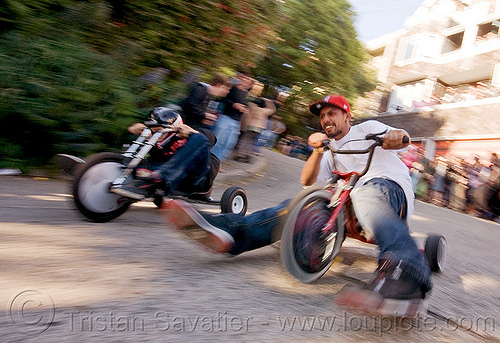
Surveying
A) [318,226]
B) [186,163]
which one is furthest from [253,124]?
[318,226]

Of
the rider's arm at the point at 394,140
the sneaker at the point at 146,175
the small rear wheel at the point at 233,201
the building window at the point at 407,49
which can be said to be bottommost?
the small rear wheel at the point at 233,201

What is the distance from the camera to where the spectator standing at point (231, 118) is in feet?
21.3

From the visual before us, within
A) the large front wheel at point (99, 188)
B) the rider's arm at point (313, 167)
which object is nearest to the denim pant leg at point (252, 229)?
the rider's arm at point (313, 167)

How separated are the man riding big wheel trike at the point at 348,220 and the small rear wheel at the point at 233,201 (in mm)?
1425

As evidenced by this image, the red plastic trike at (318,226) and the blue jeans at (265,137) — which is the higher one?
the blue jeans at (265,137)

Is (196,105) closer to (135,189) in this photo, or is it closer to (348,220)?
(135,189)

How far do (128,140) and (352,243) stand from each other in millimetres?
3395

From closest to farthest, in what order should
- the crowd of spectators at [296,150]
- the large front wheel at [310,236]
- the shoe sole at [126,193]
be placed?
the large front wheel at [310,236], the shoe sole at [126,193], the crowd of spectators at [296,150]

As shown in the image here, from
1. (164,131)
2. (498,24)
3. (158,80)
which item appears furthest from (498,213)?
(498,24)

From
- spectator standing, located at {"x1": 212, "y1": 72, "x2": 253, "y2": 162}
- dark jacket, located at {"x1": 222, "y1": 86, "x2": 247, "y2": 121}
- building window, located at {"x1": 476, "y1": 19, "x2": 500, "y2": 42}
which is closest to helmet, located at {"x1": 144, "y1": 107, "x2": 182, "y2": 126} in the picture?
spectator standing, located at {"x1": 212, "y1": 72, "x2": 253, "y2": 162}

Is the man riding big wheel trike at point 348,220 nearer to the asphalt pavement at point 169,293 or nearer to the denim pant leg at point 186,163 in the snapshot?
the asphalt pavement at point 169,293

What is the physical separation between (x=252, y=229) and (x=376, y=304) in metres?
1.03

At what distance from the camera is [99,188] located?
338 centimetres

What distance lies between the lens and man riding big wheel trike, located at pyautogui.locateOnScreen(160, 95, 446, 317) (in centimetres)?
198
